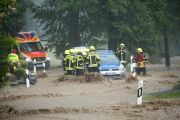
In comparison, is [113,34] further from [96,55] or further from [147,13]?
[96,55]

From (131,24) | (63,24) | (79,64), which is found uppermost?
(63,24)

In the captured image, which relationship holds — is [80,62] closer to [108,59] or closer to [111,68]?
[111,68]

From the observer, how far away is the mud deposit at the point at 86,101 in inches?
639

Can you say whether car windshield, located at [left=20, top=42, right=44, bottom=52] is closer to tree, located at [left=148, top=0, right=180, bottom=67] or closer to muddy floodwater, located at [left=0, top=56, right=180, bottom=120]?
tree, located at [left=148, top=0, right=180, bottom=67]

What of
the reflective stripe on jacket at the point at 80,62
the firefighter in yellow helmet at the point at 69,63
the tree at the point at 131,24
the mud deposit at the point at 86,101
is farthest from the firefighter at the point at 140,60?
the tree at the point at 131,24

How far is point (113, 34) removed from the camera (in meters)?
43.2

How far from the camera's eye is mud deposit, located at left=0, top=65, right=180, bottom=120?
16234mm

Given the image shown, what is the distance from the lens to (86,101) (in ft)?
66.0

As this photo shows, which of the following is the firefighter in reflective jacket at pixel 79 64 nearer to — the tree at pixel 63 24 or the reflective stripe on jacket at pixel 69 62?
the reflective stripe on jacket at pixel 69 62

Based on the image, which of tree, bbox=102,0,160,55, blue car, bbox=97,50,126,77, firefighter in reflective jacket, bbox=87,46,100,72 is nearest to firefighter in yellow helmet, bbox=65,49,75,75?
firefighter in reflective jacket, bbox=87,46,100,72

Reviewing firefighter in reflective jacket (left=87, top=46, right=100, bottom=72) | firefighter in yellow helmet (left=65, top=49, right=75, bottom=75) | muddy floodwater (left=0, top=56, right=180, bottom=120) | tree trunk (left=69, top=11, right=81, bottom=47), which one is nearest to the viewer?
muddy floodwater (left=0, top=56, right=180, bottom=120)

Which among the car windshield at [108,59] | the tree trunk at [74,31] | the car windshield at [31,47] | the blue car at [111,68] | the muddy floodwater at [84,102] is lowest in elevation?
the muddy floodwater at [84,102]

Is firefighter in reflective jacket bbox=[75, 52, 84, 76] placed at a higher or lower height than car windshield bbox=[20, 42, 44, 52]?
lower

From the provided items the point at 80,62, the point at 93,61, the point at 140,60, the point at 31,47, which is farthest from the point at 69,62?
the point at 31,47
